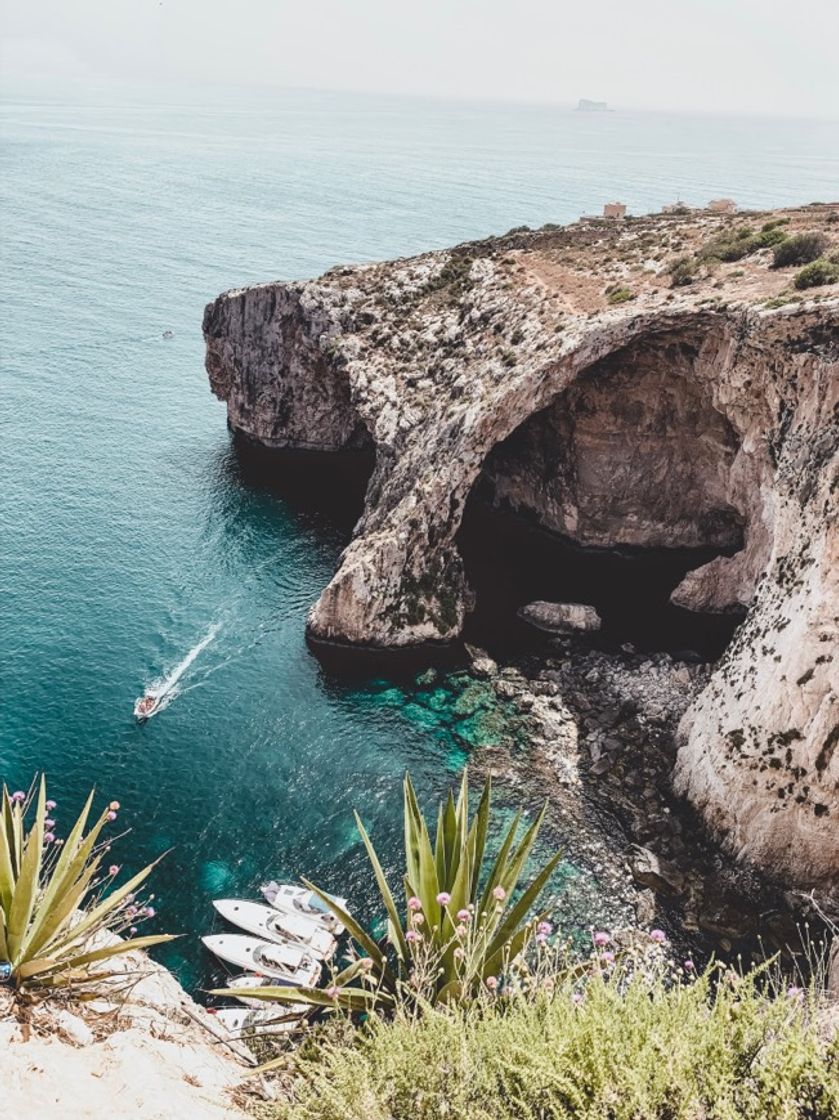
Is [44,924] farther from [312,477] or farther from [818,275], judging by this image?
[312,477]

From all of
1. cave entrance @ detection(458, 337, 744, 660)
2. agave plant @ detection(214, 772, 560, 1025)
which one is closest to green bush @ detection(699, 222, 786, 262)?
cave entrance @ detection(458, 337, 744, 660)

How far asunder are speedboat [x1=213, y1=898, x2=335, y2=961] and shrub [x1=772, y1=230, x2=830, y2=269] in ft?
127

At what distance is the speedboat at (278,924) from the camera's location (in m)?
29.1

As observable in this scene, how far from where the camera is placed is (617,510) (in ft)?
178

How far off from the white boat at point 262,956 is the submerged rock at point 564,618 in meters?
22.7

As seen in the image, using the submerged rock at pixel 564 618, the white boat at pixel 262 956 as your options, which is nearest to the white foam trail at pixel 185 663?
the white boat at pixel 262 956

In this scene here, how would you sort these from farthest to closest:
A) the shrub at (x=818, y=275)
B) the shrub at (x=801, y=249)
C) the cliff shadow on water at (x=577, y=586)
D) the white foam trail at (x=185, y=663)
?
1. the cliff shadow on water at (x=577, y=586)
2. the shrub at (x=801, y=249)
3. the white foam trail at (x=185, y=663)
4. the shrub at (x=818, y=275)

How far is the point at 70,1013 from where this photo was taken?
12789mm

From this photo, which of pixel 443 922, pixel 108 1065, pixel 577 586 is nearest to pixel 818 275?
pixel 577 586

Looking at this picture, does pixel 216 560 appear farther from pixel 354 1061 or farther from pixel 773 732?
pixel 354 1061

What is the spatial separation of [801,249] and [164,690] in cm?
3879

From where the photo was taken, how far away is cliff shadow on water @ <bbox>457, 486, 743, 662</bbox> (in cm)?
4550

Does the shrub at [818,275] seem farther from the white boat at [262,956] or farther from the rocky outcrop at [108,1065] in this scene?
the rocky outcrop at [108,1065]

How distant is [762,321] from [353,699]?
25279 mm
